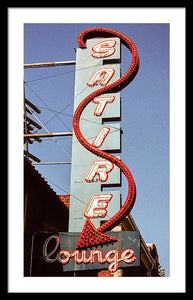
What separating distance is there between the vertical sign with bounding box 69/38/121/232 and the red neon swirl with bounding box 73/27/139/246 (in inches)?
6.6

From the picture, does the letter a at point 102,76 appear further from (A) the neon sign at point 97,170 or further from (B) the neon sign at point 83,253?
(B) the neon sign at point 83,253

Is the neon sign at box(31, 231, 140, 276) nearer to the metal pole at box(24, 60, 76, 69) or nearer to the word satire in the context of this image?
the word satire

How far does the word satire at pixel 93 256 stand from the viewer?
15.1m

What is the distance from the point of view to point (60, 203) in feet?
60.3

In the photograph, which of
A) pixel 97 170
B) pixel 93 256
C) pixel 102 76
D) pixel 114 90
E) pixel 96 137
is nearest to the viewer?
pixel 93 256

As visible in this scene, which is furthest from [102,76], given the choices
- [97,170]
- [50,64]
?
[97,170]

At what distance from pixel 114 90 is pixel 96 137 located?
1.98 m

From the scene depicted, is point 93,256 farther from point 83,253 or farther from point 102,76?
point 102,76

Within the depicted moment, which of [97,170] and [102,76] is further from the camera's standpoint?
[102,76]

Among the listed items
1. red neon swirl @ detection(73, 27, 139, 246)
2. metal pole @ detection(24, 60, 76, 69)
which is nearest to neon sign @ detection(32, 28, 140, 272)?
red neon swirl @ detection(73, 27, 139, 246)

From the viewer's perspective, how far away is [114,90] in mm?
17984

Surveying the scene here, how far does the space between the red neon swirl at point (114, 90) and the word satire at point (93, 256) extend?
79 centimetres

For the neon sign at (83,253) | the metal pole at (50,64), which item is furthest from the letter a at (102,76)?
the neon sign at (83,253)

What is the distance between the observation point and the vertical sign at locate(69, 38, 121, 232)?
16188 mm
